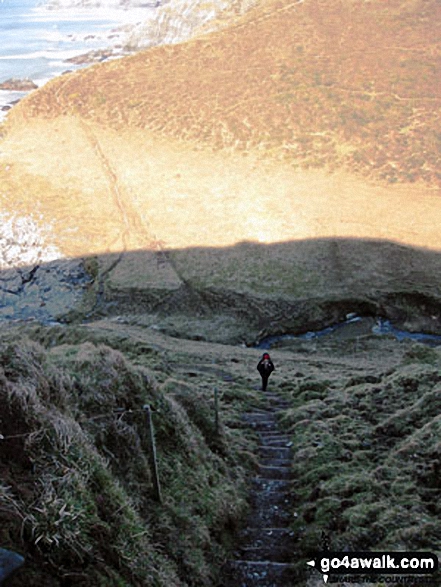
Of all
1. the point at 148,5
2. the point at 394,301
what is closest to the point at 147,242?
the point at 394,301

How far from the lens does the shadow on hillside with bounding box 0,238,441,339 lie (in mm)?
32312

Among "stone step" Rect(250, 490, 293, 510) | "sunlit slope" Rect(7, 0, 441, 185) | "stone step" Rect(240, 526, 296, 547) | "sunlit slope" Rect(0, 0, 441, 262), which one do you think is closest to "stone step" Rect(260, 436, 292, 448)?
"stone step" Rect(250, 490, 293, 510)

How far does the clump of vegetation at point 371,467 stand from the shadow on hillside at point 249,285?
16.7 m

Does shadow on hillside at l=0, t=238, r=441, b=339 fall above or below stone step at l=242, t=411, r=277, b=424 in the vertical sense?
below

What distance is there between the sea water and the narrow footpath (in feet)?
242

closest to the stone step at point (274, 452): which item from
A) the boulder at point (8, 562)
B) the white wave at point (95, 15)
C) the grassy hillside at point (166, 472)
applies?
the grassy hillside at point (166, 472)

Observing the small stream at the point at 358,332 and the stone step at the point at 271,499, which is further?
the small stream at the point at 358,332

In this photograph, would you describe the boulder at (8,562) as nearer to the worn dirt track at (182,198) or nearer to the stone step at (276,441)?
the stone step at (276,441)

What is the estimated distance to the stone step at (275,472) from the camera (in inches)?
420

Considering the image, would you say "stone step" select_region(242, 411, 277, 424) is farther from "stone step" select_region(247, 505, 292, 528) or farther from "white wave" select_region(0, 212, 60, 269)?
"white wave" select_region(0, 212, 60, 269)

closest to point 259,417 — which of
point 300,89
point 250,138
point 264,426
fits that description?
point 264,426

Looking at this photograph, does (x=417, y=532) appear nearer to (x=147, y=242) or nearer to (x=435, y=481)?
(x=435, y=481)

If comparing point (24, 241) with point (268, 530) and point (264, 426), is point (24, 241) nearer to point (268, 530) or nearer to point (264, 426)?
point (264, 426)

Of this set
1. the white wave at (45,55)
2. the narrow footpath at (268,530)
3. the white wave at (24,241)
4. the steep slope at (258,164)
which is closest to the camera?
the narrow footpath at (268,530)
